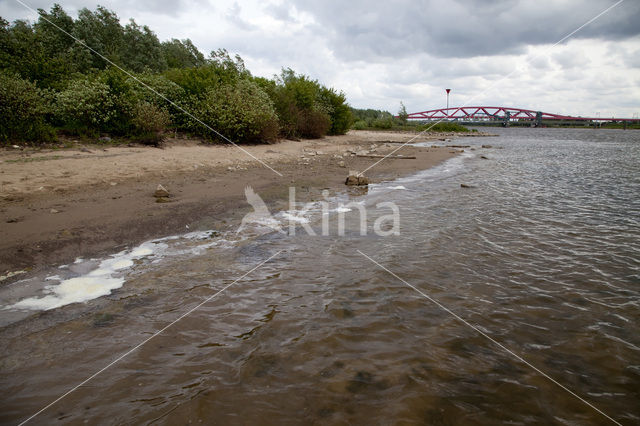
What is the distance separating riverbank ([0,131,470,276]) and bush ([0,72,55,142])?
104cm

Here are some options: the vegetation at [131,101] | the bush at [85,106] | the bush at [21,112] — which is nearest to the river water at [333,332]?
the vegetation at [131,101]

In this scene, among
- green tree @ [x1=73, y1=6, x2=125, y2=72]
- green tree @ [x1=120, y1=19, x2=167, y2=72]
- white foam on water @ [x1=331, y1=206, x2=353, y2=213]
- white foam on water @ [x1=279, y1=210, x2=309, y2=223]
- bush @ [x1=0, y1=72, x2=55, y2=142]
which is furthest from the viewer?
green tree @ [x1=120, y1=19, x2=167, y2=72]

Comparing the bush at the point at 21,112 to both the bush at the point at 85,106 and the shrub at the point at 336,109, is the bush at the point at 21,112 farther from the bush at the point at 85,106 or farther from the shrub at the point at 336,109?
the shrub at the point at 336,109

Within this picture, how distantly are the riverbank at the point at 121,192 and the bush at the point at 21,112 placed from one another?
1.04 meters

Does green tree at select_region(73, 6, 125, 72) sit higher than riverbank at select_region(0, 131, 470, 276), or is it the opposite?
green tree at select_region(73, 6, 125, 72)

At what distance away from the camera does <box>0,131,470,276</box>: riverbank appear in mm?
5012

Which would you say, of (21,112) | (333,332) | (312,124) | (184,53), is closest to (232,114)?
(21,112)

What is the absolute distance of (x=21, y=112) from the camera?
34.0 feet

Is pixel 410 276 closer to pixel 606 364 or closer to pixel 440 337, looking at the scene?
pixel 440 337

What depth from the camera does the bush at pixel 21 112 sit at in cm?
1006

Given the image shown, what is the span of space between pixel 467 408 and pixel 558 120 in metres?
135

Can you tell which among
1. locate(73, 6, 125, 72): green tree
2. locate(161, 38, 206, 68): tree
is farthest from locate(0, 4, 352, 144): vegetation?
locate(161, 38, 206, 68): tree

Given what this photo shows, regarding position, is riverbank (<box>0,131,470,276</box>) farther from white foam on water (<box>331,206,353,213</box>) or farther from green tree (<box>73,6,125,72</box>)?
green tree (<box>73,6,125,72</box>)

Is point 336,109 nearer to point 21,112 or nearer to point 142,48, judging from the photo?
point 21,112
